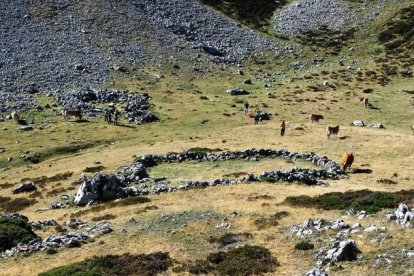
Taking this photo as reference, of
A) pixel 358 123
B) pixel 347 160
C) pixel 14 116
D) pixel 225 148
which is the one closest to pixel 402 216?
pixel 347 160

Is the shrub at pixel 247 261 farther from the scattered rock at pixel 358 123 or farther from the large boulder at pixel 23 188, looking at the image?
the scattered rock at pixel 358 123

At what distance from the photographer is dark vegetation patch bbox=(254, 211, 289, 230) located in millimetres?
32175

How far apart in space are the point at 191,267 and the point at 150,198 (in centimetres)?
1649

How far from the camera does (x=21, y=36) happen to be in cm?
9962

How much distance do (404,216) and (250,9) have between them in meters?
116

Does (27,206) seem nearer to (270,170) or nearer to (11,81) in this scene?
(270,170)

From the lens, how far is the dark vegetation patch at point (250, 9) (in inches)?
5123

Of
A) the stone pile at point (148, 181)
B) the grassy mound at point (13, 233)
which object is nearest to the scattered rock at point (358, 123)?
the stone pile at point (148, 181)

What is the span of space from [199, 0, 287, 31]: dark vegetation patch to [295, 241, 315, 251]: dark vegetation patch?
104 metres

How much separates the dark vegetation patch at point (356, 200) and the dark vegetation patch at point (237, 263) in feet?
25.9

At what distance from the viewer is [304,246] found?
27250 mm

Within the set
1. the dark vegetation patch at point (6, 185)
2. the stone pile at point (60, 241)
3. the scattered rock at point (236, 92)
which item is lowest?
the dark vegetation patch at point (6, 185)

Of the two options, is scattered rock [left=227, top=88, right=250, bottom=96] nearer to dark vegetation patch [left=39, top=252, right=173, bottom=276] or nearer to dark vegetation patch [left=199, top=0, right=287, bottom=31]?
dark vegetation patch [left=199, top=0, right=287, bottom=31]

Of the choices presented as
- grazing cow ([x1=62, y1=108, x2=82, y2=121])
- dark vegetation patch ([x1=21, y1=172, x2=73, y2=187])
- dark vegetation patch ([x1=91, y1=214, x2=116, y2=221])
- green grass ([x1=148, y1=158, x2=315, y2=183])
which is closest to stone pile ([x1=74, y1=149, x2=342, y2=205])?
green grass ([x1=148, y1=158, x2=315, y2=183])
